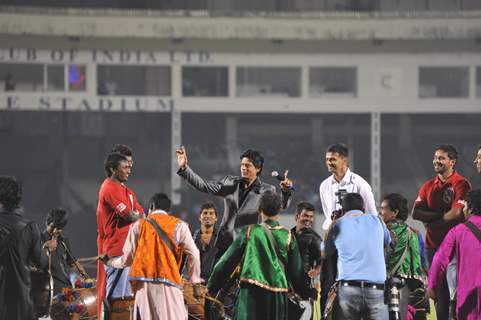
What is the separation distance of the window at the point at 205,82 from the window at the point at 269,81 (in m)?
0.38

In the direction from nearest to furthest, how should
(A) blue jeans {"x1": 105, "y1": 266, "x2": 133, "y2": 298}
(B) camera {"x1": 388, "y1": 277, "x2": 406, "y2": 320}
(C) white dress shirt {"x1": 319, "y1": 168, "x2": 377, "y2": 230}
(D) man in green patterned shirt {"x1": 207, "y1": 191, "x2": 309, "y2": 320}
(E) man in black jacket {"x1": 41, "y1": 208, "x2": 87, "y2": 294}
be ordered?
1. (D) man in green patterned shirt {"x1": 207, "y1": 191, "x2": 309, "y2": 320}
2. (B) camera {"x1": 388, "y1": 277, "x2": 406, "y2": 320}
3. (C) white dress shirt {"x1": 319, "y1": 168, "x2": 377, "y2": 230}
4. (A) blue jeans {"x1": 105, "y1": 266, "x2": 133, "y2": 298}
5. (E) man in black jacket {"x1": 41, "y1": 208, "x2": 87, "y2": 294}

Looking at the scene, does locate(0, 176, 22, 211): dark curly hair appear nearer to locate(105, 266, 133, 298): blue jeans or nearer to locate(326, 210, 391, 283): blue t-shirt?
locate(105, 266, 133, 298): blue jeans

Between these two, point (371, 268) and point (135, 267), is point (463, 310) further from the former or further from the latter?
point (135, 267)

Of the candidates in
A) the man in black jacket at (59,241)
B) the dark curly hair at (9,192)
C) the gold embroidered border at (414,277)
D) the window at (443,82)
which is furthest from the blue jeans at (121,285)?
the window at (443,82)

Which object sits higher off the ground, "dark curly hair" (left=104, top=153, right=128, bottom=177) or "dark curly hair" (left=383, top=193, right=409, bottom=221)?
"dark curly hair" (left=104, top=153, right=128, bottom=177)

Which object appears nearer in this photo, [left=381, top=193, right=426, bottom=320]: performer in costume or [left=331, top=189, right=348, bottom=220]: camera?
[left=331, top=189, right=348, bottom=220]: camera

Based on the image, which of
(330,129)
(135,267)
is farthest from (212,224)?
(330,129)

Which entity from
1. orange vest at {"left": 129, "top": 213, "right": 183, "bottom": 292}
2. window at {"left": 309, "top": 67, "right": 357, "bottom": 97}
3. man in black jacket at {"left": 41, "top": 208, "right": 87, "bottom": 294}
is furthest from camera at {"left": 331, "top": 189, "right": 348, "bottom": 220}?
window at {"left": 309, "top": 67, "right": 357, "bottom": 97}

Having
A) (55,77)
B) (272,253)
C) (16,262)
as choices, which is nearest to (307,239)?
(272,253)

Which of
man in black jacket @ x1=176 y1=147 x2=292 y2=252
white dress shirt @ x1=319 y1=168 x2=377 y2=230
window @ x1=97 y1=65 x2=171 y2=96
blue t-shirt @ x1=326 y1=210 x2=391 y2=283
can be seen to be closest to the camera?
blue t-shirt @ x1=326 y1=210 x2=391 y2=283

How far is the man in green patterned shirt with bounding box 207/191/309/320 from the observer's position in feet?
24.9

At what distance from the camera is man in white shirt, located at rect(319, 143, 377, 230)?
352 inches

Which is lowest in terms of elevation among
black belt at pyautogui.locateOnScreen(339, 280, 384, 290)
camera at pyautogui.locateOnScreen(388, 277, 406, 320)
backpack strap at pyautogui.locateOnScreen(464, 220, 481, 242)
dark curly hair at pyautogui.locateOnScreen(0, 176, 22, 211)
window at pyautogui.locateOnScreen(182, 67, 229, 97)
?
camera at pyautogui.locateOnScreen(388, 277, 406, 320)

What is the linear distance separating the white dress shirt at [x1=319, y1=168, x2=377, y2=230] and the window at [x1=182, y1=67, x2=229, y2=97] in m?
14.1
